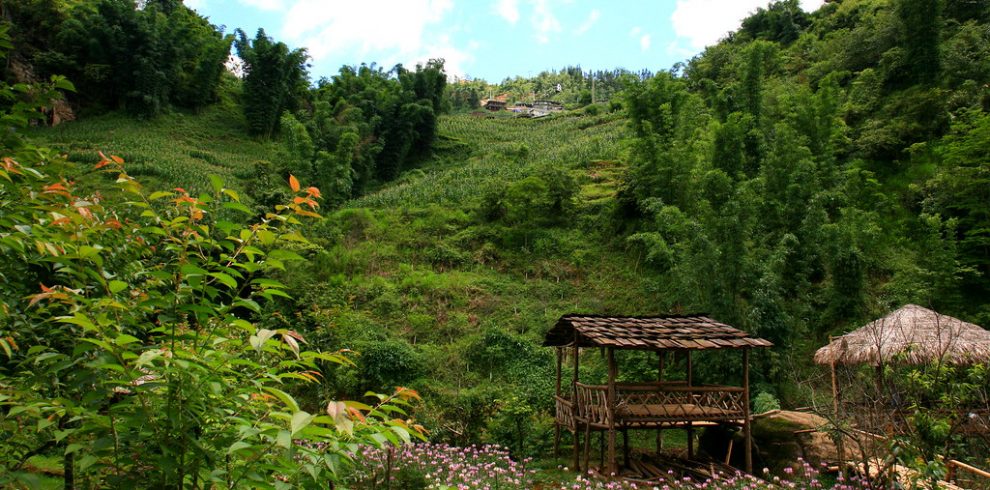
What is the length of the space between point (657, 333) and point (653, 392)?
116 centimetres

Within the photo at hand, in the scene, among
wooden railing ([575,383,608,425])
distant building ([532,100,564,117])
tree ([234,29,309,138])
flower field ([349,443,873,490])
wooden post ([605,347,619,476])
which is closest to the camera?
flower field ([349,443,873,490])

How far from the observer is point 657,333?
824 centimetres

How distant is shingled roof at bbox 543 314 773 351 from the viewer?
7.80 m

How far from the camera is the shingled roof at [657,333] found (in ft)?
25.6

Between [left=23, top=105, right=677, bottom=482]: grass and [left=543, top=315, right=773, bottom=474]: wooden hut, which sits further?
[left=23, top=105, right=677, bottom=482]: grass

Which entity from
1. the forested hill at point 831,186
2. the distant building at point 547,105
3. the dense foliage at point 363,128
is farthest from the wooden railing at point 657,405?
the distant building at point 547,105

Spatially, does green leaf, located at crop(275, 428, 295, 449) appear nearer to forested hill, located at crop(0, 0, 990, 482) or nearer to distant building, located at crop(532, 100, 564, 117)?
forested hill, located at crop(0, 0, 990, 482)

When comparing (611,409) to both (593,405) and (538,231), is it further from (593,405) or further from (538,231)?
(538,231)

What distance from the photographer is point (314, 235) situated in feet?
63.7

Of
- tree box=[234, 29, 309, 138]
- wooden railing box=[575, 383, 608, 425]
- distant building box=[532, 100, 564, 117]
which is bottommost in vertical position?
wooden railing box=[575, 383, 608, 425]

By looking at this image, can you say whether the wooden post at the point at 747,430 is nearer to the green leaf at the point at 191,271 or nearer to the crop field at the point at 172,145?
the green leaf at the point at 191,271

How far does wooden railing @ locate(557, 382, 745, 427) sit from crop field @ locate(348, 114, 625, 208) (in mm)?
14230

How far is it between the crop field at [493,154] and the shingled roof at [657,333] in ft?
45.4

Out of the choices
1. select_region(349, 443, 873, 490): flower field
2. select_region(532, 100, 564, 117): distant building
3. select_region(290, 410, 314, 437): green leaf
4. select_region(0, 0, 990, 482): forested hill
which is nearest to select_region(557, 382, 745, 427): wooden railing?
select_region(349, 443, 873, 490): flower field
